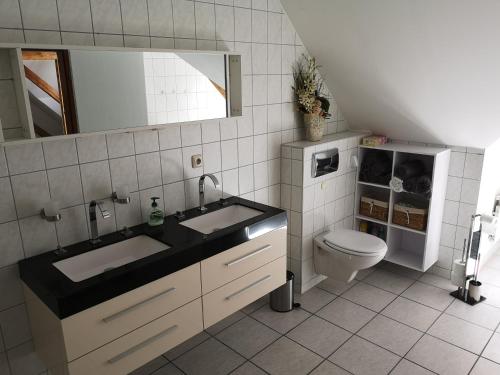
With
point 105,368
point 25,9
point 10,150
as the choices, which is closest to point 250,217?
point 105,368

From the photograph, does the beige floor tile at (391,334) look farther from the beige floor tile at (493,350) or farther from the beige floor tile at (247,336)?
the beige floor tile at (247,336)

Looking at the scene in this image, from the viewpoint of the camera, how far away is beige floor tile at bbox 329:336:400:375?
7.66ft

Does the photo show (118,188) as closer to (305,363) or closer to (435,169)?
(305,363)

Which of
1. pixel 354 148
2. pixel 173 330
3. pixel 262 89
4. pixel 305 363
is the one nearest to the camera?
pixel 173 330

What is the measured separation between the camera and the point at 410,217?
10.5 ft

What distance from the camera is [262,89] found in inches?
108

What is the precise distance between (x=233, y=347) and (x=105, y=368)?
1.00 metres

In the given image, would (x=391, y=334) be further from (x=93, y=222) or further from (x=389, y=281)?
(x=93, y=222)

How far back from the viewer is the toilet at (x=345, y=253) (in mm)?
2820

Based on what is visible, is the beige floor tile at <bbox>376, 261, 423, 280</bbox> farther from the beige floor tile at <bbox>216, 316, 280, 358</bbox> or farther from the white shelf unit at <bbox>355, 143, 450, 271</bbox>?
the beige floor tile at <bbox>216, 316, 280, 358</bbox>

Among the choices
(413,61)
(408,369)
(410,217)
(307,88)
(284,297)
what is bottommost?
(408,369)

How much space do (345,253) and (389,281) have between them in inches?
28.0

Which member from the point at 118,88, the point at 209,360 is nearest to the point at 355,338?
the point at 209,360

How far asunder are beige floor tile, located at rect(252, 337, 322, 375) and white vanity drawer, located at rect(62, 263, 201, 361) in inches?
28.3
